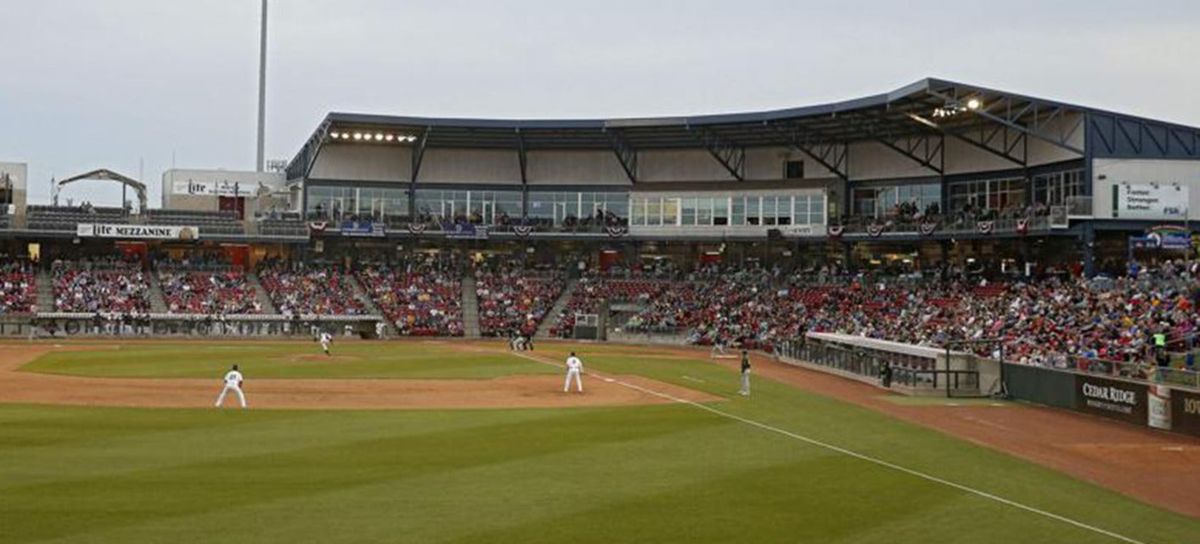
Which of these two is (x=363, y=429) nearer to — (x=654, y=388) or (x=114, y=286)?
(x=654, y=388)

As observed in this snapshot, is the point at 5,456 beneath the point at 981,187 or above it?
beneath

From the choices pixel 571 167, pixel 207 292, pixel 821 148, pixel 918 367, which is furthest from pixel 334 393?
pixel 821 148

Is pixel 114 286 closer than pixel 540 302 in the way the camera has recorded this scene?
Yes

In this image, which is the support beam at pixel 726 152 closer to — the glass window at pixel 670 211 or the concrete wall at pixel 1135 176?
the glass window at pixel 670 211

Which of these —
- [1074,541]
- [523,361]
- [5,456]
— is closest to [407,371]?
[523,361]

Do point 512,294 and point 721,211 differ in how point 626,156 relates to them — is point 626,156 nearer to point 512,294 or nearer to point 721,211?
point 721,211

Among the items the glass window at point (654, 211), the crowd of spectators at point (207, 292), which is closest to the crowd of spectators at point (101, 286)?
the crowd of spectators at point (207, 292)

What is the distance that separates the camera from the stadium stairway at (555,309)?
7711cm

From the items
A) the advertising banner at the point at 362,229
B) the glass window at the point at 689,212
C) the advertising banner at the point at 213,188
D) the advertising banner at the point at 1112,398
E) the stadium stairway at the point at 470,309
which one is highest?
the advertising banner at the point at 213,188

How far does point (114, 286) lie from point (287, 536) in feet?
217

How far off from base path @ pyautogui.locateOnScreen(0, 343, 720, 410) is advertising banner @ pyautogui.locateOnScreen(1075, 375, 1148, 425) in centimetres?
1245

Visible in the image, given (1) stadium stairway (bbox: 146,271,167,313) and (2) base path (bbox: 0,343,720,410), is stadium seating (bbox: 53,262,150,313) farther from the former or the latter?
(2) base path (bbox: 0,343,720,410)

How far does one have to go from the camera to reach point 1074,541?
53.9 feet

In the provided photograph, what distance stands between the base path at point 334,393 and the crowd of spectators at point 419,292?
107 ft
